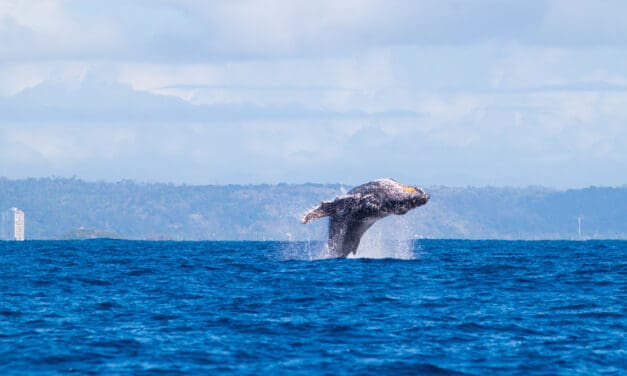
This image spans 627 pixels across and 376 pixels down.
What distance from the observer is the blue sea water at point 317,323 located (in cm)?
2111

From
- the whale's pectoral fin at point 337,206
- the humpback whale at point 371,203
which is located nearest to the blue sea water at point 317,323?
the humpback whale at point 371,203

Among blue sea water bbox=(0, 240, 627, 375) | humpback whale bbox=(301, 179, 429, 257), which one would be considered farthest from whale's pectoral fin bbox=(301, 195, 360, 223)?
blue sea water bbox=(0, 240, 627, 375)

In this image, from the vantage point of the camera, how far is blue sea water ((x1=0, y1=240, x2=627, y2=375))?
69.3ft

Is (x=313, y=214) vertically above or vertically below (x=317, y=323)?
above

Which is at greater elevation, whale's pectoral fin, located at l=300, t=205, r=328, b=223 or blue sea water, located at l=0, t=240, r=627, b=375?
whale's pectoral fin, located at l=300, t=205, r=328, b=223

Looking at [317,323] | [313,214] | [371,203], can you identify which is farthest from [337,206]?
[317,323]

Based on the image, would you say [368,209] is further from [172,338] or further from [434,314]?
[172,338]

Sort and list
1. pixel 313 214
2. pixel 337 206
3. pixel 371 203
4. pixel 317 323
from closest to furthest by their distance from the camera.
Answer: pixel 317 323, pixel 313 214, pixel 371 203, pixel 337 206

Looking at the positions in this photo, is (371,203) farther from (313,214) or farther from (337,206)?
(313,214)

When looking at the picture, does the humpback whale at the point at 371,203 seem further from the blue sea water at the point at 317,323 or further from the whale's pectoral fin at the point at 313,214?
the blue sea water at the point at 317,323

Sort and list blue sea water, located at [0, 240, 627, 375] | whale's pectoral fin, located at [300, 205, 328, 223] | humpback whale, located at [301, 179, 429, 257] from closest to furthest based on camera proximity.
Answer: blue sea water, located at [0, 240, 627, 375] → whale's pectoral fin, located at [300, 205, 328, 223] → humpback whale, located at [301, 179, 429, 257]

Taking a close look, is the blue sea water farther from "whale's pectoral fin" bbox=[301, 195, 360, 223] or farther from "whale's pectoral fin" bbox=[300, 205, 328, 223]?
"whale's pectoral fin" bbox=[301, 195, 360, 223]

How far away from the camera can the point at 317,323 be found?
83.9 ft

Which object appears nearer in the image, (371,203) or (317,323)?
(317,323)
